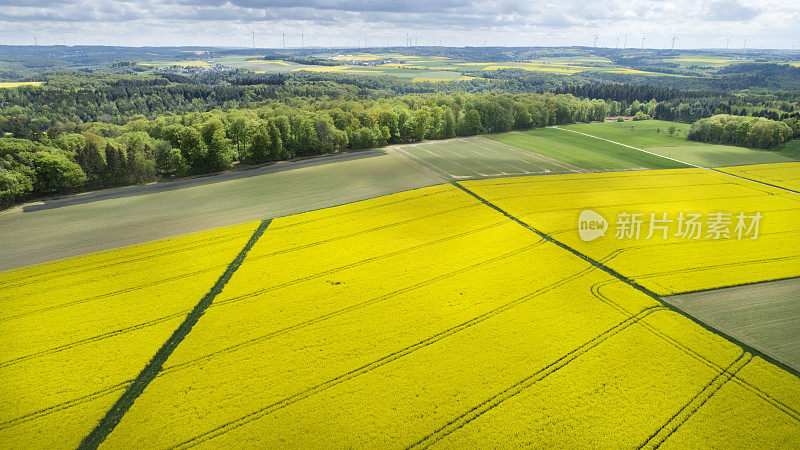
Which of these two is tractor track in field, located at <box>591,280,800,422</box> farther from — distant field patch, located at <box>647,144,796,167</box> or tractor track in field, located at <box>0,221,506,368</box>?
distant field patch, located at <box>647,144,796,167</box>

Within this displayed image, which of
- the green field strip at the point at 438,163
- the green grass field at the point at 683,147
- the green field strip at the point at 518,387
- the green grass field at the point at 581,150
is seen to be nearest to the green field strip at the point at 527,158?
the green grass field at the point at 581,150

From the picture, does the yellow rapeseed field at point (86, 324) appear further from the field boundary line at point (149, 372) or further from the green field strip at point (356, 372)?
the green field strip at point (356, 372)

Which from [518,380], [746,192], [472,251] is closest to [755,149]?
[746,192]

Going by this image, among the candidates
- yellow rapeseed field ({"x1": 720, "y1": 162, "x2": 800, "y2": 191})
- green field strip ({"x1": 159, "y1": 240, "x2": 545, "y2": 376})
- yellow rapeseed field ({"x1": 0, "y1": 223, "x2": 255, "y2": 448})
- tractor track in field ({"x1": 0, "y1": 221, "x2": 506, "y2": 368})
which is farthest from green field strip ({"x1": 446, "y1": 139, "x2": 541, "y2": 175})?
yellow rapeseed field ({"x1": 0, "y1": 223, "x2": 255, "y2": 448})

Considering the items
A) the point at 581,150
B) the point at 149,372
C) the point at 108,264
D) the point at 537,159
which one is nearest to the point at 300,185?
the point at 108,264

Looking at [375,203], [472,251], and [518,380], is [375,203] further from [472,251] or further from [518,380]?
[518,380]

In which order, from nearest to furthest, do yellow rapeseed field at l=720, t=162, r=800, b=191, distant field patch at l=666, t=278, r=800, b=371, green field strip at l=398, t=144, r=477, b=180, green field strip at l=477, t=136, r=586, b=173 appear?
distant field patch at l=666, t=278, r=800, b=371
yellow rapeseed field at l=720, t=162, r=800, b=191
green field strip at l=398, t=144, r=477, b=180
green field strip at l=477, t=136, r=586, b=173
